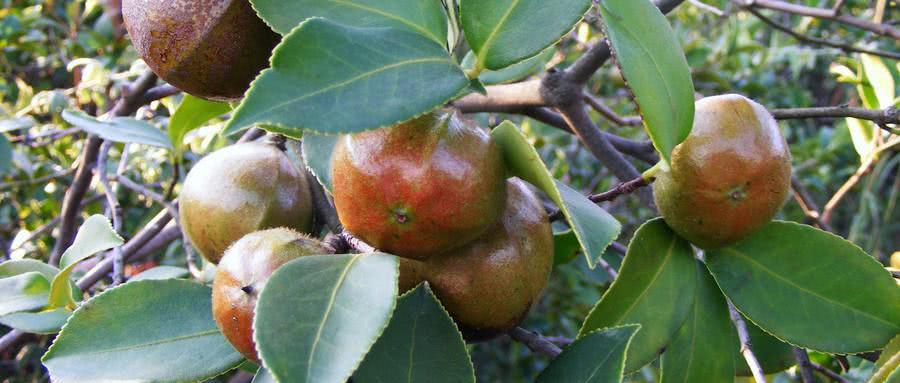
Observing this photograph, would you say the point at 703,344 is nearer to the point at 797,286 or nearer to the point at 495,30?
the point at 797,286

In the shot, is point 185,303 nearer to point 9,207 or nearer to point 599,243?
point 599,243

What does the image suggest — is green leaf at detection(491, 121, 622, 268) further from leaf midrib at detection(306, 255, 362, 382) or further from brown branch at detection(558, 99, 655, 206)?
brown branch at detection(558, 99, 655, 206)

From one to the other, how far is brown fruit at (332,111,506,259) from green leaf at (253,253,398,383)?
3cm

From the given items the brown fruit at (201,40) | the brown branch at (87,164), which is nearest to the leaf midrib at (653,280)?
the brown fruit at (201,40)

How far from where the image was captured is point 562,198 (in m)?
0.55

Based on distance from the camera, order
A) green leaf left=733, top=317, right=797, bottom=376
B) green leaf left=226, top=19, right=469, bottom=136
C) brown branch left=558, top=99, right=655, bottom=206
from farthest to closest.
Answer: brown branch left=558, top=99, right=655, bottom=206
green leaf left=733, top=317, right=797, bottom=376
green leaf left=226, top=19, right=469, bottom=136

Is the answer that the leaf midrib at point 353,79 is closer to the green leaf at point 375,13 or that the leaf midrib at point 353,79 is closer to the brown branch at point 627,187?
the green leaf at point 375,13

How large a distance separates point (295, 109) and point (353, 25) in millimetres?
138

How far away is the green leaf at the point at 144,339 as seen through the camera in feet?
2.09

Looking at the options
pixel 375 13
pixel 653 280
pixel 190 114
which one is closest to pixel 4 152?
pixel 190 114

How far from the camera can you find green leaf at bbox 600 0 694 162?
1.81ft

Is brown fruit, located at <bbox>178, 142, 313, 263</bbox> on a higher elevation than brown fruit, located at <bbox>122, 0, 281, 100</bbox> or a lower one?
lower

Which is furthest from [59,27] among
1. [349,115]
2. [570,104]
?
[349,115]

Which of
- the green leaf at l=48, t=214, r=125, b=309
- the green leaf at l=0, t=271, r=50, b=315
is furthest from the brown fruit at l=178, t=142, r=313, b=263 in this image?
the green leaf at l=0, t=271, r=50, b=315
